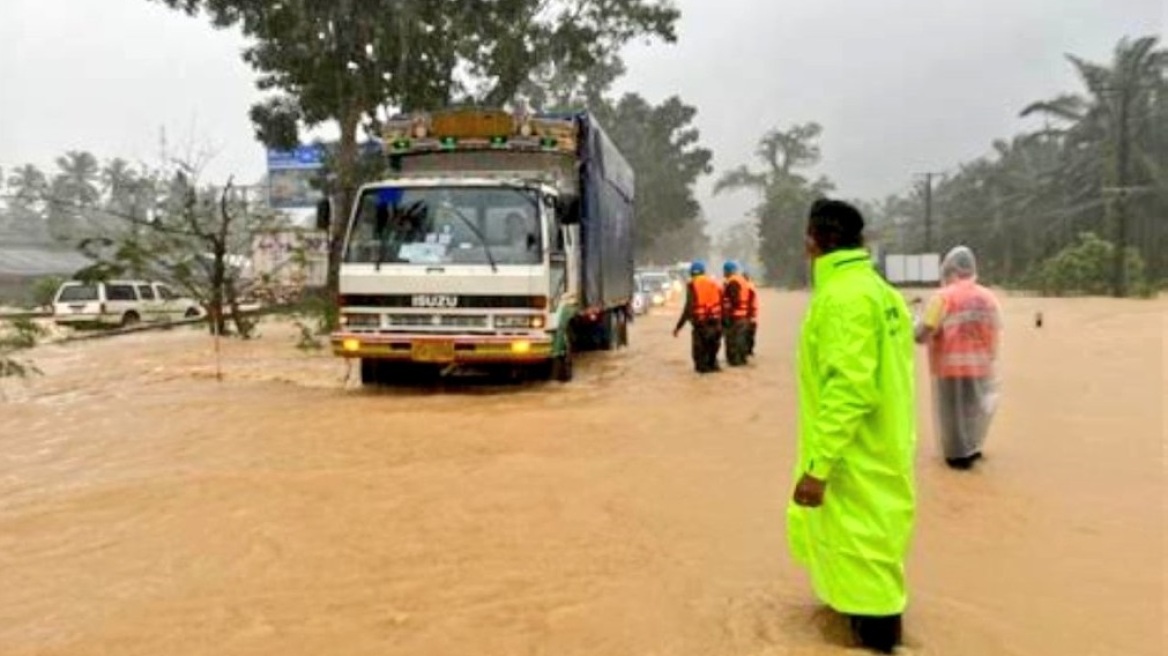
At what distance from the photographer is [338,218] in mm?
22328

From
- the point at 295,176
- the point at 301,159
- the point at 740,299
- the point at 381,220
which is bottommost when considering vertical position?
the point at 740,299

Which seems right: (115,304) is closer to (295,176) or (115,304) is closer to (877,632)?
(295,176)

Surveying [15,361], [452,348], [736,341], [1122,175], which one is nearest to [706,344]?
[736,341]

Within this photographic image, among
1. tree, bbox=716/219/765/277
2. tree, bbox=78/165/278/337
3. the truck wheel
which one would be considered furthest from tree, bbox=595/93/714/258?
tree, bbox=716/219/765/277

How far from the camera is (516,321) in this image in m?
11.5

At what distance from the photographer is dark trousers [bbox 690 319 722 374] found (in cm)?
1462

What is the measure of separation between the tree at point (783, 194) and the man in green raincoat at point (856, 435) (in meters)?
63.6

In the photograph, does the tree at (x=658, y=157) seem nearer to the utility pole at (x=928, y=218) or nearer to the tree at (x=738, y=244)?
the utility pole at (x=928, y=218)

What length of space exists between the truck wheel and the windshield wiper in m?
1.69

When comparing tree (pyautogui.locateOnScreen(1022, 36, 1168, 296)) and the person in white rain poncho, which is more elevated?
tree (pyautogui.locateOnScreen(1022, 36, 1168, 296))

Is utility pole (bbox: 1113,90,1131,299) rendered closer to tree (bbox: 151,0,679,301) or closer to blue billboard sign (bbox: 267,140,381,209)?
tree (bbox: 151,0,679,301)

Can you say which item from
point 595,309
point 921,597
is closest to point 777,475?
point 921,597

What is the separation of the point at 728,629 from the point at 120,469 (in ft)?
18.1

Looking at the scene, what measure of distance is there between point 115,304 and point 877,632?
93.0 feet
